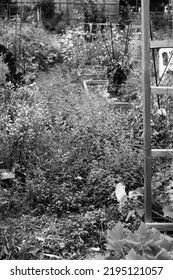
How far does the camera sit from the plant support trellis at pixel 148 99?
140 inches

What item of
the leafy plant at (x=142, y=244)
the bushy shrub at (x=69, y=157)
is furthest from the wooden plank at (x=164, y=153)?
the leafy plant at (x=142, y=244)

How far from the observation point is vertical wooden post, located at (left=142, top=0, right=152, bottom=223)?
3568 mm

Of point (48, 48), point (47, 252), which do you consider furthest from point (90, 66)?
point (47, 252)

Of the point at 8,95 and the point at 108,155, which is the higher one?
the point at 8,95

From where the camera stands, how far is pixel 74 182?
449cm

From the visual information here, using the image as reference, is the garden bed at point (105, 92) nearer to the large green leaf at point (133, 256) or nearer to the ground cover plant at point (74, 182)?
the ground cover plant at point (74, 182)

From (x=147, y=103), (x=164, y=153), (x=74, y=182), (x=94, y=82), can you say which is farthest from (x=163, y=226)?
(x=94, y=82)

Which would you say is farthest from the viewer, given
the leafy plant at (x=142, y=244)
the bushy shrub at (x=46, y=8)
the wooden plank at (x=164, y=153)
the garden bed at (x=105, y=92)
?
the bushy shrub at (x=46, y=8)

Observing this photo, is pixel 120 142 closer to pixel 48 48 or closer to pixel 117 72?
pixel 117 72

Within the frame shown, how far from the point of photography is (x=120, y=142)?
4801 mm

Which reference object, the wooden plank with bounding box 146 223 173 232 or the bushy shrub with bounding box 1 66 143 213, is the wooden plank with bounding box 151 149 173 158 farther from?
the bushy shrub with bounding box 1 66 143 213

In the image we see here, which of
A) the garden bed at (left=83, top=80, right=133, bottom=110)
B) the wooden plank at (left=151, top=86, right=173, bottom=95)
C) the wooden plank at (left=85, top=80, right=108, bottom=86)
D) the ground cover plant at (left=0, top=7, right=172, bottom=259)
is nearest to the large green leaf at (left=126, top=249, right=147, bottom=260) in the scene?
the ground cover plant at (left=0, top=7, right=172, bottom=259)

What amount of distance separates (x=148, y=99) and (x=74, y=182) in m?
1.22
